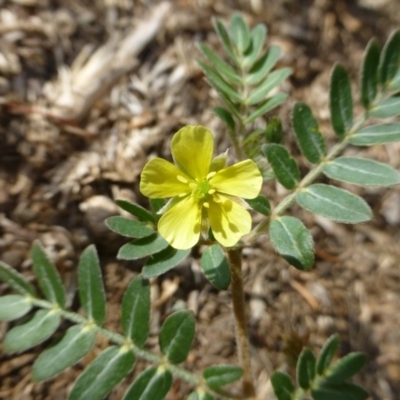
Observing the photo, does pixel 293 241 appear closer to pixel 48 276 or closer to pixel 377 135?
pixel 377 135

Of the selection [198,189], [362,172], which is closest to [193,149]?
[198,189]

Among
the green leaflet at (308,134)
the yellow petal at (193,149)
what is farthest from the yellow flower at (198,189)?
the green leaflet at (308,134)

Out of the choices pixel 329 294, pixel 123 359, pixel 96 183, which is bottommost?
pixel 329 294

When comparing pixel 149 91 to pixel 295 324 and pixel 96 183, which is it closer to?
pixel 96 183

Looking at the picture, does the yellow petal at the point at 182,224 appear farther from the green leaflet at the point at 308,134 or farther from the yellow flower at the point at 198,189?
the green leaflet at the point at 308,134

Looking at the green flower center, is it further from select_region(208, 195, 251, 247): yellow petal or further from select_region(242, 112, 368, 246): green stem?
select_region(242, 112, 368, 246): green stem

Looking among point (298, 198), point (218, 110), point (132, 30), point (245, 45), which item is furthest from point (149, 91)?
point (298, 198)

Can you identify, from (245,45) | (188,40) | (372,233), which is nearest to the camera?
(245,45)
